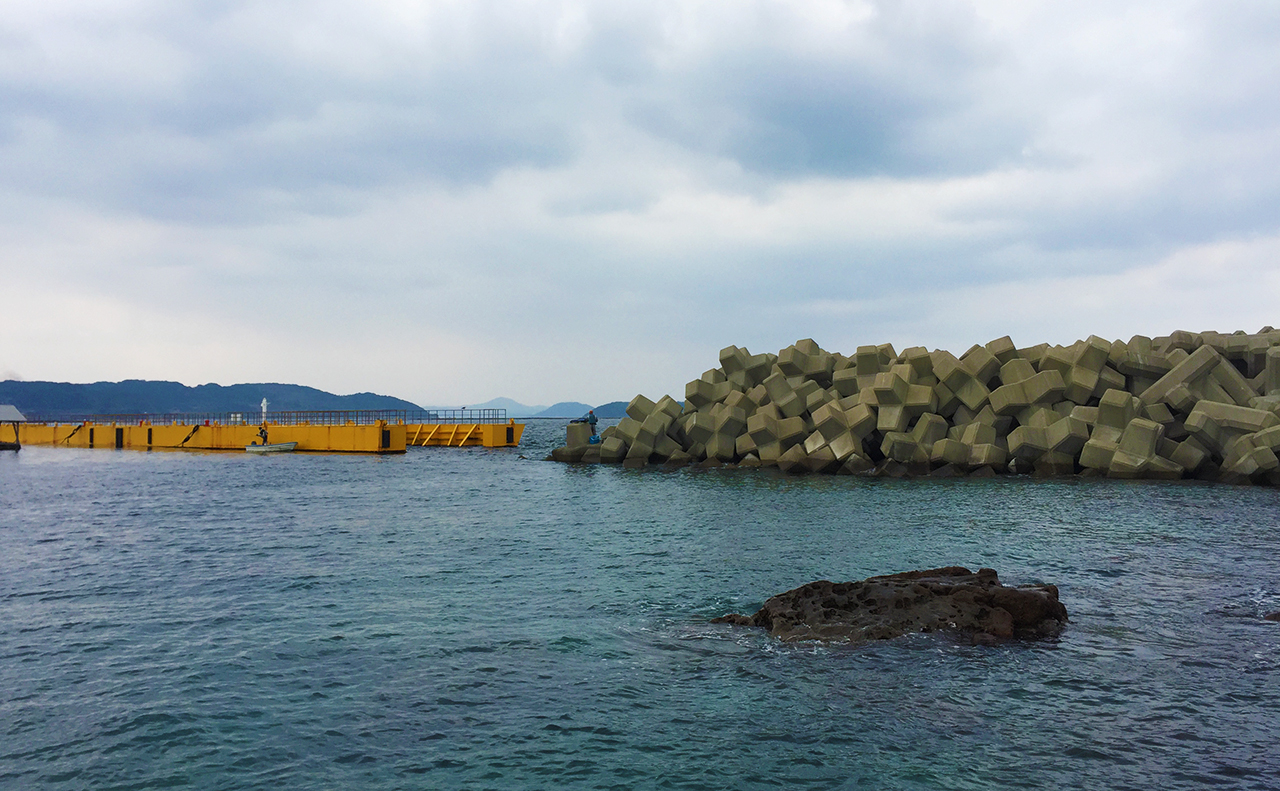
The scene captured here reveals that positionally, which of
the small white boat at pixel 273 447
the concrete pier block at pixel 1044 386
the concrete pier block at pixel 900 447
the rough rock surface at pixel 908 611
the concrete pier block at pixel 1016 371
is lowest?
the rough rock surface at pixel 908 611

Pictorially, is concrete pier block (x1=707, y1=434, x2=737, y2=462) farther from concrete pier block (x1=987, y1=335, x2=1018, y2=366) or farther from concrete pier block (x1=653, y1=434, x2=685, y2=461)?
concrete pier block (x1=987, y1=335, x2=1018, y2=366)

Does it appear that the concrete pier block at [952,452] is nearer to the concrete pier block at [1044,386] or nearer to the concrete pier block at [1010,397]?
the concrete pier block at [1010,397]

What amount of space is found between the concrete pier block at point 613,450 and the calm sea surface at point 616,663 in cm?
2011

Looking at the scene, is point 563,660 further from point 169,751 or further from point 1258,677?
point 1258,677

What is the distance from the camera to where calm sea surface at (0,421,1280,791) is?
6461 mm

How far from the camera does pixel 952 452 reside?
30.7 metres

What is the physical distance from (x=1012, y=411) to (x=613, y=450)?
18.9 meters

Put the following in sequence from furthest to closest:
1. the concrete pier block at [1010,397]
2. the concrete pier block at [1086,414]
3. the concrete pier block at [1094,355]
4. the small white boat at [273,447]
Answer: the small white boat at [273,447] → the concrete pier block at [1010,397] → the concrete pier block at [1094,355] → the concrete pier block at [1086,414]

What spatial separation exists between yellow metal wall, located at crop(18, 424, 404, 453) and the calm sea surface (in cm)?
3608

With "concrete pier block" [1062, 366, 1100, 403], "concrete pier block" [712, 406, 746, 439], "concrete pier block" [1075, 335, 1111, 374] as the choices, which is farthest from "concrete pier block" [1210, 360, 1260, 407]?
"concrete pier block" [712, 406, 746, 439]

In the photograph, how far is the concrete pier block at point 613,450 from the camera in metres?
40.9

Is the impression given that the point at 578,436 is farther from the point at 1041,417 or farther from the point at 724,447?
the point at 1041,417

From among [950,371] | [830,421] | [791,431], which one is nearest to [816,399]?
[791,431]

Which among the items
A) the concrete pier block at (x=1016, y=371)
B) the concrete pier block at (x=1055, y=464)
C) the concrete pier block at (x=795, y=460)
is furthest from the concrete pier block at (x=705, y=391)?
the concrete pier block at (x=1055, y=464)
